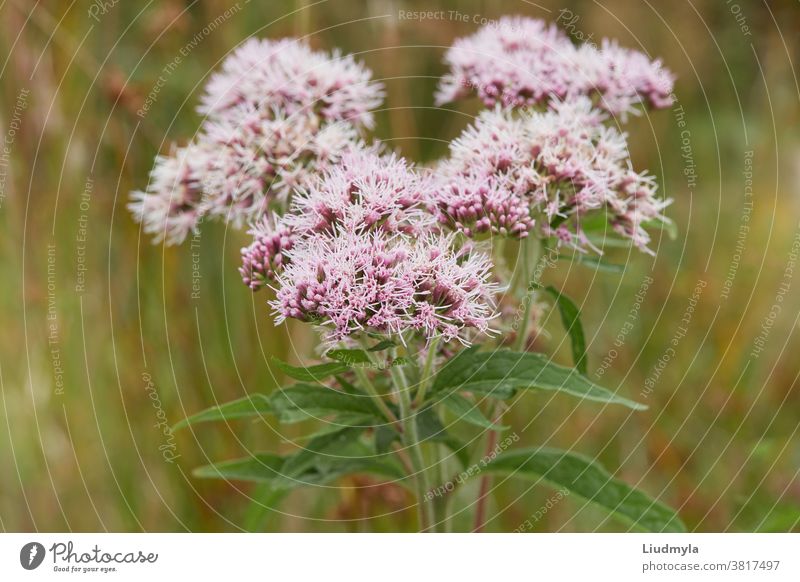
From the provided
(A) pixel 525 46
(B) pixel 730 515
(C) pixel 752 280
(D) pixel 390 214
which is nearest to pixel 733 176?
(C) pixel 752 280

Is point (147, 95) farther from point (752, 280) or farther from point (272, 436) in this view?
point (752, 280)

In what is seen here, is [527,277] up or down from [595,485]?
up
